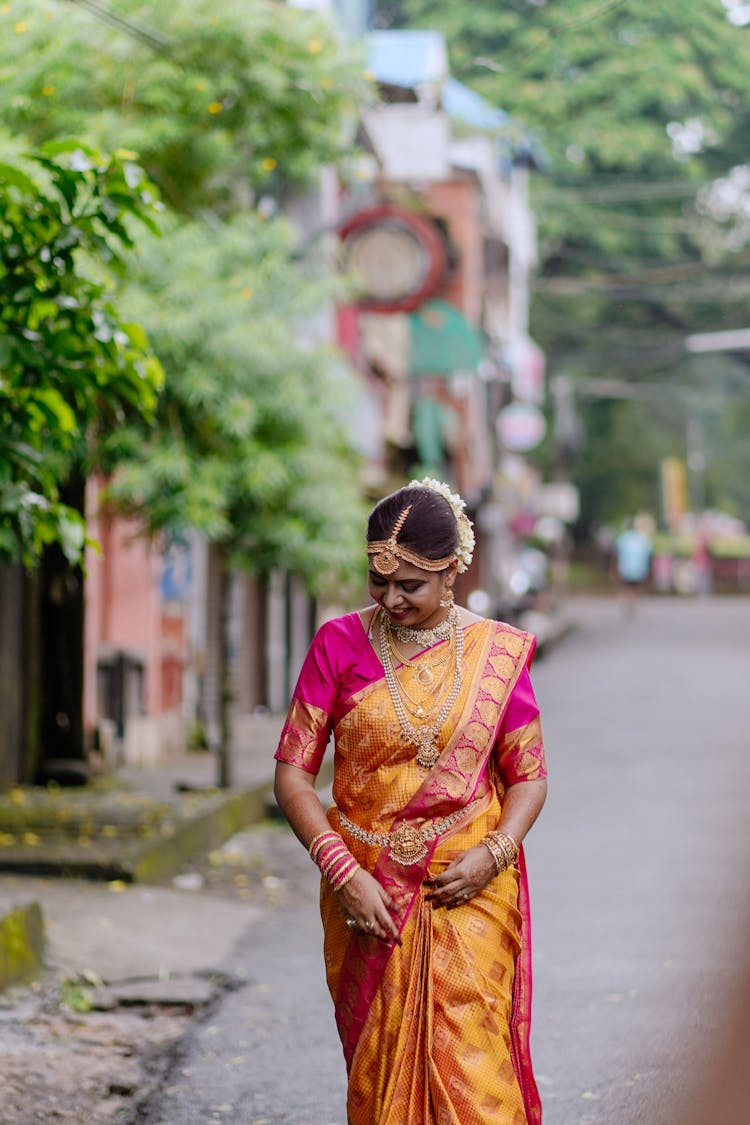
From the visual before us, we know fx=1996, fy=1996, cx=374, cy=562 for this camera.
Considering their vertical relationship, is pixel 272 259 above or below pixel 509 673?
above

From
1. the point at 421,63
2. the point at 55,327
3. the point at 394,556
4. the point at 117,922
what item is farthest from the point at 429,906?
the point at 421,63

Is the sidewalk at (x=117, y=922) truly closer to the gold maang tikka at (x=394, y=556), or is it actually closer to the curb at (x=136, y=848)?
the curb at (x=136, y=848)

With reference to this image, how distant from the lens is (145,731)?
16.8m

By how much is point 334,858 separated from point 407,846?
0.17 m

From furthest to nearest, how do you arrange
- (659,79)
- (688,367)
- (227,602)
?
(688,367), (659,79), (227,602)

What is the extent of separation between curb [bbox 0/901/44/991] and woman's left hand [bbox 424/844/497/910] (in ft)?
12.5

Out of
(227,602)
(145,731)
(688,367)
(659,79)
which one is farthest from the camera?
(688,367)

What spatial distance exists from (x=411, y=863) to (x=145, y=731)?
490 inches

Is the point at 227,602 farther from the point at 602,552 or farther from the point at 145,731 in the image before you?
the point at 602,552

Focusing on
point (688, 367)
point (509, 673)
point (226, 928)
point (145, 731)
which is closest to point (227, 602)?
point (145, 731)

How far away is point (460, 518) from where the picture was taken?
4.75 meters

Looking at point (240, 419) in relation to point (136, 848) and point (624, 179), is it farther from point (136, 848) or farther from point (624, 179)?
point (624, 179)

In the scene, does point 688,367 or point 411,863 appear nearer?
point 411,863

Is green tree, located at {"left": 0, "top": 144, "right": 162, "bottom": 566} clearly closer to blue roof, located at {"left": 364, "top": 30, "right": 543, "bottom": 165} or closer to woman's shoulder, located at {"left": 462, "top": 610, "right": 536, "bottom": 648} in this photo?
woman's shoulder, located at {"left": 462, "top": 610, "right": 536, "bottom": 648}
